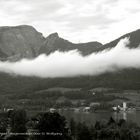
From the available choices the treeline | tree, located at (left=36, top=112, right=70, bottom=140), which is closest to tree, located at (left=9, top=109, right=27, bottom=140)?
the treeline

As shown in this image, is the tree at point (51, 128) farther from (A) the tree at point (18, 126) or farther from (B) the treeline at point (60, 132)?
(A) the tree at point (18, 126)

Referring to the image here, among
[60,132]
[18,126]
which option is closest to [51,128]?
[60,132]

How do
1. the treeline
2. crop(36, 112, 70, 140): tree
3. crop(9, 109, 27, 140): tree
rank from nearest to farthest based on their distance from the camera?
crop(36, 112, 70, 140): tree
the treeline
crop(9, 109, 27, 140): tree

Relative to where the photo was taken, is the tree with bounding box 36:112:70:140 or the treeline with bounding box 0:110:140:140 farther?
the treeline with bounding box 0:110:140:140

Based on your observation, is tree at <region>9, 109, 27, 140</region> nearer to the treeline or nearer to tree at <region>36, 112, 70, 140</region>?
the treeline

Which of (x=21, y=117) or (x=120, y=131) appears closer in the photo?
(x=120, y=131)

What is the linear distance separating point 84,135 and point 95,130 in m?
8.70

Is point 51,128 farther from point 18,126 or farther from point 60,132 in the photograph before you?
point 18,126

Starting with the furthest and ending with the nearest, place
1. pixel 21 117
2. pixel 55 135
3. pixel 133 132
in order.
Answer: pixel 21 117 → pixel 133 132 → pixel 55 135

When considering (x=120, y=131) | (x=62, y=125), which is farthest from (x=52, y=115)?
(x=120, y=131)

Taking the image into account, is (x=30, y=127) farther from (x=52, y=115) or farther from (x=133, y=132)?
(x=133, y=132)

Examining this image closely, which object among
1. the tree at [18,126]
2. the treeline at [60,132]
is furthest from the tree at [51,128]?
the tree at [18,126]

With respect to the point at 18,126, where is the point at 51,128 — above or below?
below

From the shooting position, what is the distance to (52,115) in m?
122
